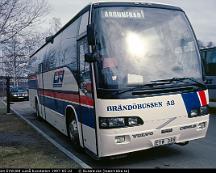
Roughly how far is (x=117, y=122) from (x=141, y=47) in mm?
1515

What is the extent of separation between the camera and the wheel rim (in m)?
8.23

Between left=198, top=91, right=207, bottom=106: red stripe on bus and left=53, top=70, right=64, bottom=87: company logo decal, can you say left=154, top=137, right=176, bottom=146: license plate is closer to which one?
left=198, top=91, right=207, bottom=106: red stripe on bus

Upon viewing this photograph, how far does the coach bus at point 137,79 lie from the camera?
6.25 meters

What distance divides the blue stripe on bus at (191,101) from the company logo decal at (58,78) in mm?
3822

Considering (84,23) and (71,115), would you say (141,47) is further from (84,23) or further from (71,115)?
(71,115)

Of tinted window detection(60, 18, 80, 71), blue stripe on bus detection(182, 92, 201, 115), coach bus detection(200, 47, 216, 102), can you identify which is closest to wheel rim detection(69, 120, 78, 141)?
tinted window detection(60, 18, 80, 71)

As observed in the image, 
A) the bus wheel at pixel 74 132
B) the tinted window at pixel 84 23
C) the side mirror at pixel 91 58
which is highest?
the tinted window at pixel 84 23

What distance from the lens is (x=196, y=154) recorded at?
7473 millimetres

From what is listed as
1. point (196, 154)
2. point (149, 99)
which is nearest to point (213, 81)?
point (196, 154)

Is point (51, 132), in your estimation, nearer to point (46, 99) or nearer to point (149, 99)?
point (46, 99)

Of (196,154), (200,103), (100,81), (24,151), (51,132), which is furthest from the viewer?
(51,132)

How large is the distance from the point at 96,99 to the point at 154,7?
2292mm

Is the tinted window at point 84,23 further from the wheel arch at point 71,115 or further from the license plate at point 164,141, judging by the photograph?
the license plate at point 164,141

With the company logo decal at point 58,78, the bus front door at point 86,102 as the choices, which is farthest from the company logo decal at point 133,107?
the company logo decal at point 58,78
